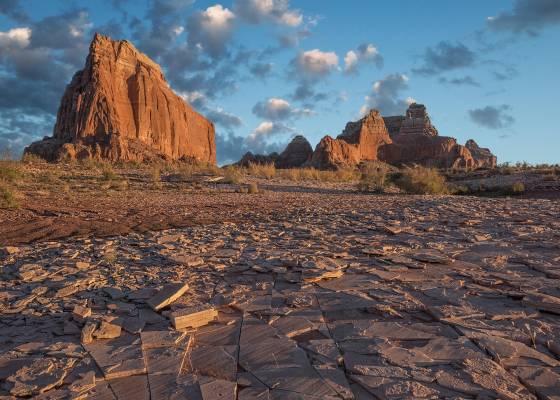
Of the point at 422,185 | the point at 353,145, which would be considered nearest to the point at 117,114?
the point at 422,185

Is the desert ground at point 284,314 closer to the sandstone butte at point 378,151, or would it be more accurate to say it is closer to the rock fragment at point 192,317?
the rock fragment at point 192,317

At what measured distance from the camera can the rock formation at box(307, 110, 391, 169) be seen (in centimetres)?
Answer: 6456

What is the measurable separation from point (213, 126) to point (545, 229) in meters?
61.1

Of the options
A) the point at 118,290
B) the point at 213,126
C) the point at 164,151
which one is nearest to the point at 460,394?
the point at 118,290

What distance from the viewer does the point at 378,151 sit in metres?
82.4

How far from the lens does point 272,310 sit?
4.46m

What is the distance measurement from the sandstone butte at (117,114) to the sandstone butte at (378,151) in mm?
17913

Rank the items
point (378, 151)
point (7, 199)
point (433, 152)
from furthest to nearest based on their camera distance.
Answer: point (378, 151), point (433, 152), point (7, 199)

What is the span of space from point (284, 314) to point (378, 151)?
8072 cm

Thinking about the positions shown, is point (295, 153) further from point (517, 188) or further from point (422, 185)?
point (517, 188)

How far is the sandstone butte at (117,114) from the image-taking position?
43.2 m

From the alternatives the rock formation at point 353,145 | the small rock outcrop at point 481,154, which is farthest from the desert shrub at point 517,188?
the small rock outcrop at point 481,154

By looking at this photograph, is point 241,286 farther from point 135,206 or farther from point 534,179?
point 534,179

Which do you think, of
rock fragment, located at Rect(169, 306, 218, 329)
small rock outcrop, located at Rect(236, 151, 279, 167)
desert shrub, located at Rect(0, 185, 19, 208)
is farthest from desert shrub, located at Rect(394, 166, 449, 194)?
small rock outcrop, located at Rect(236, 151, 279, 167)
